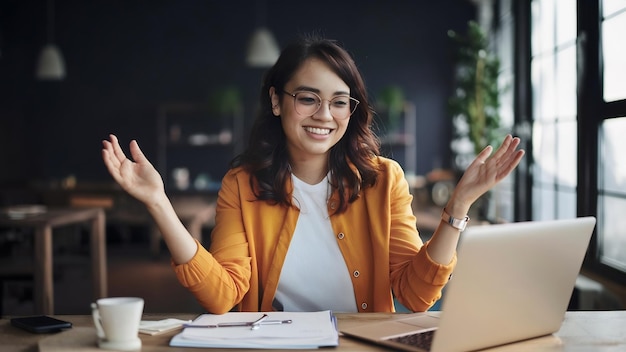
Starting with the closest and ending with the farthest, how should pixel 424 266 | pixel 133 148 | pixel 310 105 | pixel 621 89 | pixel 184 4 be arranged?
pixel 133 148
pixel 424 266
pixel 310 105
pixel 621 89
pixel 184 4

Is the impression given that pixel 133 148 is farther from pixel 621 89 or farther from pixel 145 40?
A: pixel 145 40

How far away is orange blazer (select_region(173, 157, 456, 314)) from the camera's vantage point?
192cm

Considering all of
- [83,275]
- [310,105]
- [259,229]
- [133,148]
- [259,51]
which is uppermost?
[259,51]

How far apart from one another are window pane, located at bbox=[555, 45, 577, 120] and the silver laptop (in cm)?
247

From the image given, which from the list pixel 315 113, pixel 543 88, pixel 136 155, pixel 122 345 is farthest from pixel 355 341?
pixel 543 88

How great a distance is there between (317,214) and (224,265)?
1.01 ft

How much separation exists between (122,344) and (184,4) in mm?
8324

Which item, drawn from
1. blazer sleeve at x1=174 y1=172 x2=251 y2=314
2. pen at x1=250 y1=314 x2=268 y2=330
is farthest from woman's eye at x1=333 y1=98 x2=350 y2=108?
pen at x1=250 y1=314 x2=268 y2=330

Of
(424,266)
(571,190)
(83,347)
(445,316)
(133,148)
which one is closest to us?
(445,316)

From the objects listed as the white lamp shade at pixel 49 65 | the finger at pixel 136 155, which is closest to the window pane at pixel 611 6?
the finger at pixel 136 155

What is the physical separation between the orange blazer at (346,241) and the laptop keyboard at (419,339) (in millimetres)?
457

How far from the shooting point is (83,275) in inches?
220

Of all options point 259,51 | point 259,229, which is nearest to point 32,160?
point 259,51

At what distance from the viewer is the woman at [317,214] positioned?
6.36 ft
